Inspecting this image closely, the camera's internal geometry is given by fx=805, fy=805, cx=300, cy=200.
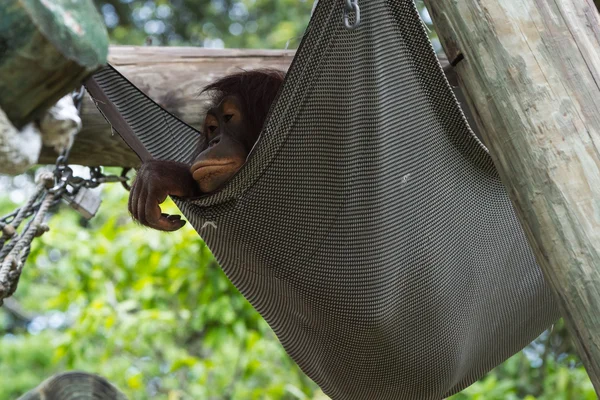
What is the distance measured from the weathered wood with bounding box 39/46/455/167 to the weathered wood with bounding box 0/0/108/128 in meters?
1.73

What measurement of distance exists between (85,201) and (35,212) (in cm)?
18

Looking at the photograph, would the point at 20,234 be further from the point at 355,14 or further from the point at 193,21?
the point at 193,21

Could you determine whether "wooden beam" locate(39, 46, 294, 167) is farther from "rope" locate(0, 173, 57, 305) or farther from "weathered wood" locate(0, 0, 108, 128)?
"weathered wood" locate(0, 0, 108, 128)

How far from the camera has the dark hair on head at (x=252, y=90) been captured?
2.64m

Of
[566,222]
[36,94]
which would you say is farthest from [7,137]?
[566,222]

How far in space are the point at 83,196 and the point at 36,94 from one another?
1.69 m

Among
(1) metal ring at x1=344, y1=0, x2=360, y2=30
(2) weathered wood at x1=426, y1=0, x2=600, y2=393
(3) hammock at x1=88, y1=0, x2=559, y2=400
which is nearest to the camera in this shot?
(2) weathered wood at x1=426, y1=0, x2=600, y2=393

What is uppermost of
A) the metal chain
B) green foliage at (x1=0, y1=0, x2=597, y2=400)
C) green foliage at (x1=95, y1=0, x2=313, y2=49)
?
the metal chain

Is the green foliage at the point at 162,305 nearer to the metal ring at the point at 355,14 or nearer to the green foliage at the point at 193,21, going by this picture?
the metal ring at the point at 355,14

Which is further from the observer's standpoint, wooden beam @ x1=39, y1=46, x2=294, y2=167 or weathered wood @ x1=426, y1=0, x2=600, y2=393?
wooden beam @ x1=39, y1=46, x2=294, y2=167

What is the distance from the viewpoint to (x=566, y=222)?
4.36ft

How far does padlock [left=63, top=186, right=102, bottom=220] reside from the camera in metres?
2.51

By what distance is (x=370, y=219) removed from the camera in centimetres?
177

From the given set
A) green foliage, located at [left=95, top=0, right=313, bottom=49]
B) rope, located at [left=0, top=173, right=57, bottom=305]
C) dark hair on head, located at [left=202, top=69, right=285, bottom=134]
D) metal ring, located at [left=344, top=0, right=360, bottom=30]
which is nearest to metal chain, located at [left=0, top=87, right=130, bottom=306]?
rope, located at [left=0, top=173, right=57, bottom=305]
